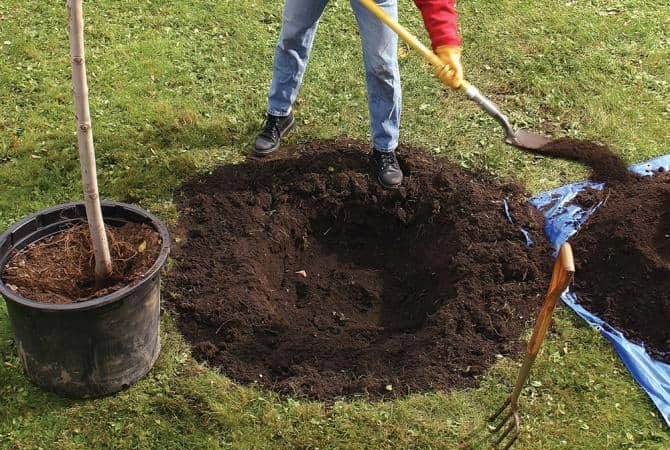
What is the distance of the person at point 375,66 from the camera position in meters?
4.09

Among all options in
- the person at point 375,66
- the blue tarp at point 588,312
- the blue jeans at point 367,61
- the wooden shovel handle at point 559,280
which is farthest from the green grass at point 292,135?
the wooden shovel handle at point 559,280

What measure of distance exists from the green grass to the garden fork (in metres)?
0.11

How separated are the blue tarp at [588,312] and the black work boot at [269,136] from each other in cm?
186

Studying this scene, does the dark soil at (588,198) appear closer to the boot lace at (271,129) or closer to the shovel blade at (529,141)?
the shovel blade at (529,141)

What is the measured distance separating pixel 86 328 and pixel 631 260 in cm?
312

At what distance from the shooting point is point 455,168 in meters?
5.51

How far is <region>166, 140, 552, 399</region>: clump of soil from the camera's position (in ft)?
13.7

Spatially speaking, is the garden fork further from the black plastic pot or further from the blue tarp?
the black plastic pot

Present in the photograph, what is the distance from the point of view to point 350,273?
4973mm

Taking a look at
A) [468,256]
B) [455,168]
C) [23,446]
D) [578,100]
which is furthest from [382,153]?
[23,446]

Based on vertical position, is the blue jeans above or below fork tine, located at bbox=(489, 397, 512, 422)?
above

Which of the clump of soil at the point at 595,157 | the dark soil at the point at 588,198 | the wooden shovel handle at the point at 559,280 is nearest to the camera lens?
the wooden shovel handle at the point at 559,280

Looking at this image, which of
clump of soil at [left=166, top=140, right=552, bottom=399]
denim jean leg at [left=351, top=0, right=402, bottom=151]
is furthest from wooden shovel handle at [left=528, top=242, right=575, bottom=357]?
denim jean leg at [left=351, top=0, right=402, bottom=151]

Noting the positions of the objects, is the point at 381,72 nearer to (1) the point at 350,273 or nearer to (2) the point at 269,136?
(2) the point at 269,136
